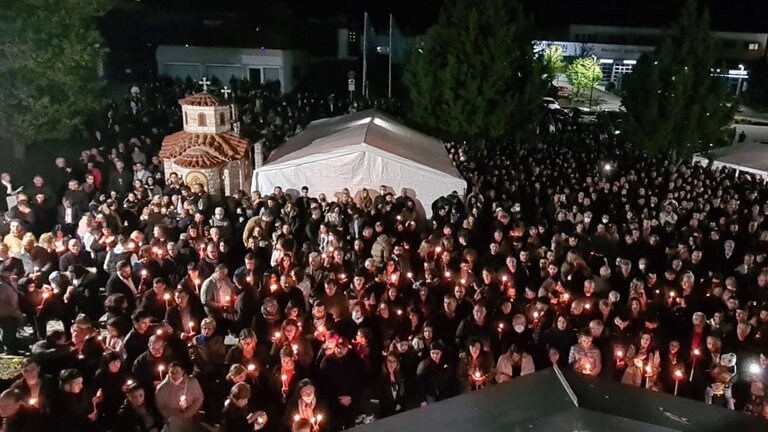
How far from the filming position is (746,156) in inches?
745

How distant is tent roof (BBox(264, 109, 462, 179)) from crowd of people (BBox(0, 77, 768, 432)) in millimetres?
1552

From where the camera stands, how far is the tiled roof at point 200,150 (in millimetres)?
14789

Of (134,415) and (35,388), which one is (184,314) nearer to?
(134,415)

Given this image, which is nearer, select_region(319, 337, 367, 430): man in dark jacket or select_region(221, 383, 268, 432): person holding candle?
select_region(221, 383, 268, 432): person holding candle

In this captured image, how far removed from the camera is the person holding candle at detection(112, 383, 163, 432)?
5.80 m

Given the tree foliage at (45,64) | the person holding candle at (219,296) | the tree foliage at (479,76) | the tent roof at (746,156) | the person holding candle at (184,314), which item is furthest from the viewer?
the tree foliage at (479,76)

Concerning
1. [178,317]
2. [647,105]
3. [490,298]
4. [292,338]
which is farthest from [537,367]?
[647,105]

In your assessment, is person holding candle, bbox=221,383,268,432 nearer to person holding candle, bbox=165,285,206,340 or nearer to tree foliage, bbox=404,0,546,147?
person holding candle, bbox=165,285,206,340

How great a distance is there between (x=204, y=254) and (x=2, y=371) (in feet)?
9.81

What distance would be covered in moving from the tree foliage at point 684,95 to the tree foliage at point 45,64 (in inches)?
737

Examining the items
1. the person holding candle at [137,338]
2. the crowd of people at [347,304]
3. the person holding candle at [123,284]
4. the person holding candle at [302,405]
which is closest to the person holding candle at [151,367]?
the crowd of people at [347,304]

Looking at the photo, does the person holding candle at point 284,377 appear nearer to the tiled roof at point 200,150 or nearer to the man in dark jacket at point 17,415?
the man in dark jacket at point 17,415

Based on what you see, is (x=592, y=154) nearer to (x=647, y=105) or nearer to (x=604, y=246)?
(x=647, y=105)

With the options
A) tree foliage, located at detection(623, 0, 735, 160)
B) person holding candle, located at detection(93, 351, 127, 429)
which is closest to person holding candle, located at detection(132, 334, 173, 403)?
person holding candle, located at detection(93, 351, 127, 429)
